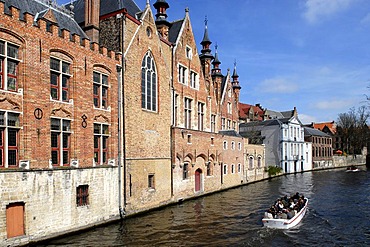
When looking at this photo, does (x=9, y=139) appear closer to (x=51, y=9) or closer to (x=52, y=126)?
(x=52, y=126)

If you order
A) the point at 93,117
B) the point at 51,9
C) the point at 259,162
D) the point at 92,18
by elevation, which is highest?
the point at 92,18

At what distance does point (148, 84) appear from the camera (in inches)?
877

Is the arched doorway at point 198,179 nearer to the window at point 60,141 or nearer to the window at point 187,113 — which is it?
the window at point 187,113

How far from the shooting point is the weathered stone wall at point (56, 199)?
13180 mm

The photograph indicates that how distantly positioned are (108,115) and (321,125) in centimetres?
9967

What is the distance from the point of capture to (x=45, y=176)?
47.8 feet

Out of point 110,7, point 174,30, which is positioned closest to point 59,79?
point 110,7

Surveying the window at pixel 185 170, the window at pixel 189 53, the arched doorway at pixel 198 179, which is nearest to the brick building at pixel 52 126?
the window at pixel 185 170

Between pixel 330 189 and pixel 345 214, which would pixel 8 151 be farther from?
pixel 330 189

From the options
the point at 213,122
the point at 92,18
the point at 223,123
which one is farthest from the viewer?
the point at 223,123

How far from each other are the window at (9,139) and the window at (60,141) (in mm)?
1882

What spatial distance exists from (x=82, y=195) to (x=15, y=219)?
3.75 m

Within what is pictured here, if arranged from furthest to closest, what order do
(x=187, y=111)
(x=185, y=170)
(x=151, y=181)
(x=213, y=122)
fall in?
(x=213, y=122), (x=187, y=111), (x=185, y=170), (x=151, y=181)

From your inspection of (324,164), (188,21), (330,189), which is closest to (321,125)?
(324,164)
